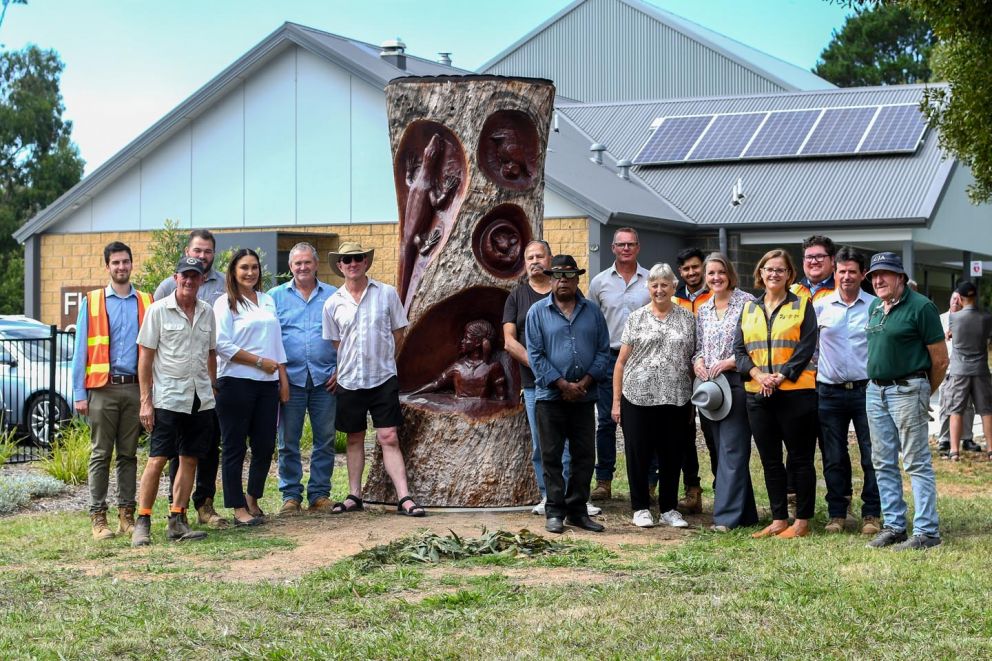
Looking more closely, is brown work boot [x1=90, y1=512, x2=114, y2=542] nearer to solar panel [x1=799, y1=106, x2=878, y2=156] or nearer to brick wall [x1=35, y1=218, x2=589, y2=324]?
brick wall [x1=35, y1=218, x2=589, y2=324]

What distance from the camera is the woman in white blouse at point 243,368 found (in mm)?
8852

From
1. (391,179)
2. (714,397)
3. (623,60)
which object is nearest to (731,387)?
(714,397)

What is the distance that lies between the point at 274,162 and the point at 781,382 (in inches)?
569

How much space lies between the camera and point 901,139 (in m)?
22.5

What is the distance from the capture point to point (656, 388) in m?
8.70

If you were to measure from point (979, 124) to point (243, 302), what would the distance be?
28.4 ft

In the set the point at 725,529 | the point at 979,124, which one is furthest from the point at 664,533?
the point at 979,124

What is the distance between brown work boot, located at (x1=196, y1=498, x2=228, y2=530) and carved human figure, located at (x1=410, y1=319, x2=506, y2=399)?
1836 millimetres

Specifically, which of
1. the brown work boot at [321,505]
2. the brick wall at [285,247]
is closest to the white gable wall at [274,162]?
the brick wall at [285,247]

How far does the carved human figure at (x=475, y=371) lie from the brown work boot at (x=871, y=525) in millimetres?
2856

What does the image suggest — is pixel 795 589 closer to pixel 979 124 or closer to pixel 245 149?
pixel 979 124

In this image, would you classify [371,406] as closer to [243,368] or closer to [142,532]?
[243,368]

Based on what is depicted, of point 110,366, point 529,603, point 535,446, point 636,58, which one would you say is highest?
point 636,58

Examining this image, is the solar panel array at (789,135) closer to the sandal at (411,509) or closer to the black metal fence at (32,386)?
the black metal fence at (32,386)
